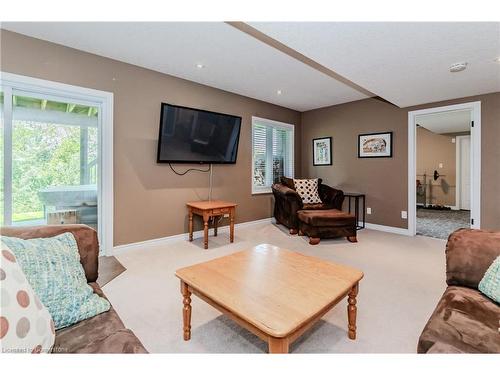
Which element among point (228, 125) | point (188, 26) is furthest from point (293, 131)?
point (188, 26)

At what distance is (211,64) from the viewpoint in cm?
311

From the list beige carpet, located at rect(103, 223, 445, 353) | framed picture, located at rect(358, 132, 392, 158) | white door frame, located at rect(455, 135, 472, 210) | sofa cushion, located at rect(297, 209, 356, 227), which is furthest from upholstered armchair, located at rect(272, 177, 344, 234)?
white door frame, located at rect(455, 135, 472, 210)

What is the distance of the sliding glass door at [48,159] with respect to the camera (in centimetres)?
250

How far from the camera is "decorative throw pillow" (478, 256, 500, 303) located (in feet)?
3.96

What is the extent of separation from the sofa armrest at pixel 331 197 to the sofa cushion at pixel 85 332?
3.77 meters

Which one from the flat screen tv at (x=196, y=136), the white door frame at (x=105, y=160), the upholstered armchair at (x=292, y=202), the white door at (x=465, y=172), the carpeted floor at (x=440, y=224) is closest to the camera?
the white door frame at (x=105, y=160)

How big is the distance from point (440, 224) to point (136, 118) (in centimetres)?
560

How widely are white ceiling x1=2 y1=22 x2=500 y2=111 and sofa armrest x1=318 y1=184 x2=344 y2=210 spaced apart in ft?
5.32

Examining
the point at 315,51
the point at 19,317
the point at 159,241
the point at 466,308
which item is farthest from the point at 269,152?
the point at 19,317

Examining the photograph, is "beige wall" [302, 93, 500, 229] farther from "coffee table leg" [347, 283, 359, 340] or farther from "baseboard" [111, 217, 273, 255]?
"coffee table leg" [347, 283, 359, 340]

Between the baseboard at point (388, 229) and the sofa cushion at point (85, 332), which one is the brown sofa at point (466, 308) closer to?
the sofa cushion at point (85, 332)

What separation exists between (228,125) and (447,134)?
661cm

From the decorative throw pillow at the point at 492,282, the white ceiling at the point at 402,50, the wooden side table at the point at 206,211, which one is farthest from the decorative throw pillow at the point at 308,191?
the decorative throw pillow at the point at 492,282
